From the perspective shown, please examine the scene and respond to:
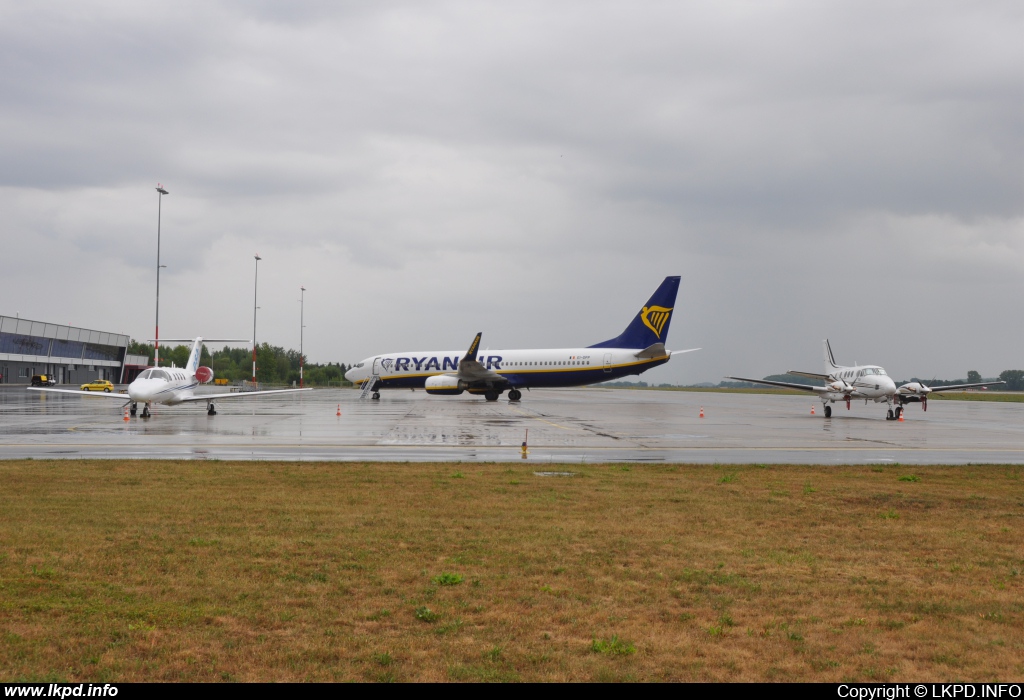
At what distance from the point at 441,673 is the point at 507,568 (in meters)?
2.60

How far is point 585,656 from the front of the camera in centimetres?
529

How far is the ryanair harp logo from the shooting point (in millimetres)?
53219

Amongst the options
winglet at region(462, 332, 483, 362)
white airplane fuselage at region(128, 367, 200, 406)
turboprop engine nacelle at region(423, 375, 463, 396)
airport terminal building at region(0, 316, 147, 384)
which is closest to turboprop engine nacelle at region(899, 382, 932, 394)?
winglet at region(462, 332, 483, 362)

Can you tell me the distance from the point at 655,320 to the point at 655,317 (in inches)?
8.9

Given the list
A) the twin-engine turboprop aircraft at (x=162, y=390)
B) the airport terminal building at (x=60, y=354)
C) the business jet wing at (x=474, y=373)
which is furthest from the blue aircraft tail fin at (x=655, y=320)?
the airport terminal building at (x=60, y=354)

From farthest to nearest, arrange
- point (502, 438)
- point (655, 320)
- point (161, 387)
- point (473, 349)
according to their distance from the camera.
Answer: point (655, 320) → point (473, 349) → point (161, 387) → point (502, 438)

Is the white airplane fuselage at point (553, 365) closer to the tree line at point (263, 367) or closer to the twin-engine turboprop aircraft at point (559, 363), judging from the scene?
the twin-engine turboprop aircraft at point (559, 363)

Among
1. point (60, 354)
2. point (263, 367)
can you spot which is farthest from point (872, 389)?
point (263, 367)

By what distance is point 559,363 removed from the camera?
51.9 m

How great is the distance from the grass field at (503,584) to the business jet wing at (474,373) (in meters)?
36.2

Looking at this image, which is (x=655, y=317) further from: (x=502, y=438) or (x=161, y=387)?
(x=161, y=387)

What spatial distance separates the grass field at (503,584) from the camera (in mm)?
5180

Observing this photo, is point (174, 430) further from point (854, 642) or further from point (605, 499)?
point (854, 642)

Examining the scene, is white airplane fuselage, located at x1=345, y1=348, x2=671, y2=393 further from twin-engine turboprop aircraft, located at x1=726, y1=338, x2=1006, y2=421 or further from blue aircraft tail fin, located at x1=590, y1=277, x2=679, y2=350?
twin-engine turboprop aircraft, located at x1=726, y1=338, x2=1006, y2=421
